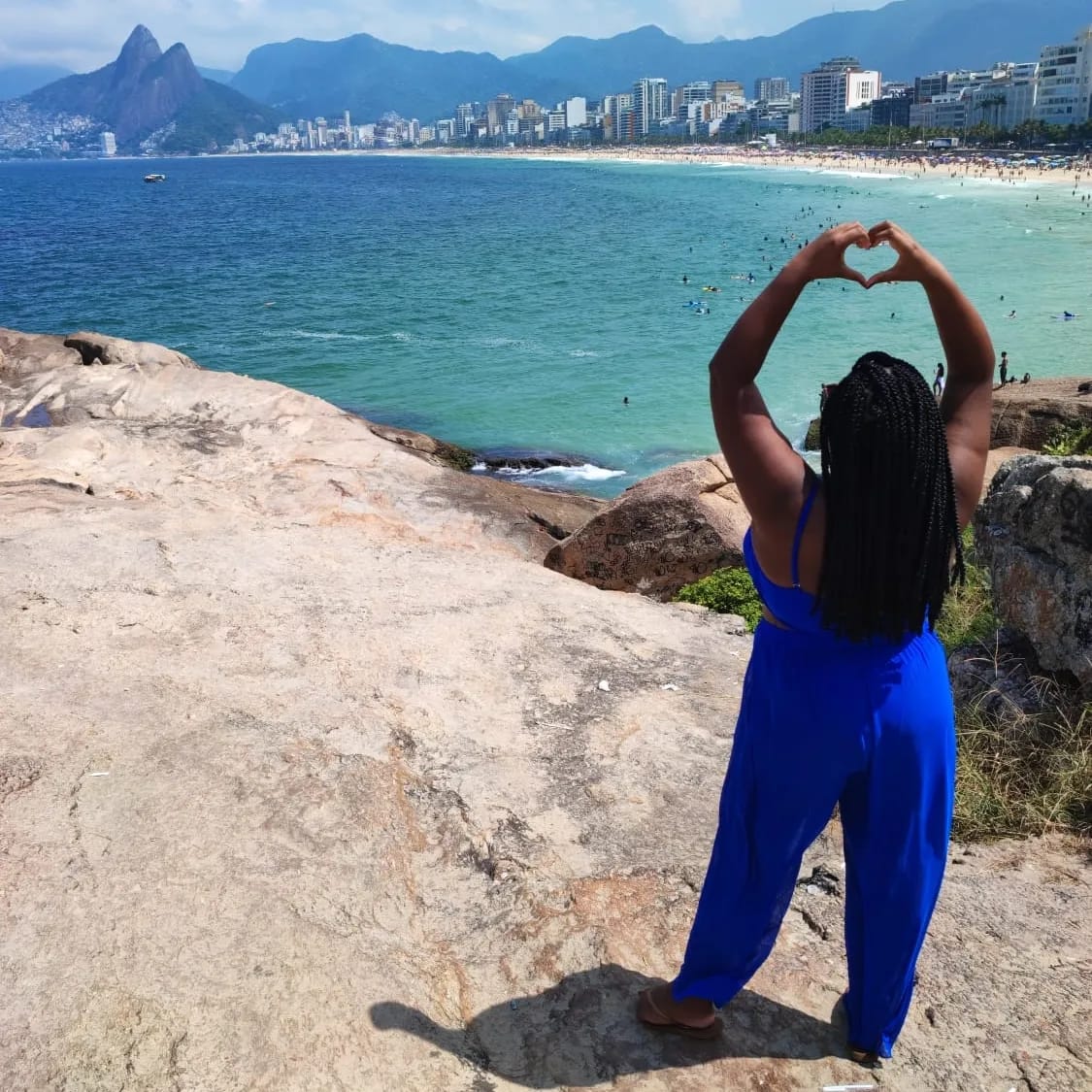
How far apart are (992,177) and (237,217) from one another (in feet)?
216

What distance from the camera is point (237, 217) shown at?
78.4 meters

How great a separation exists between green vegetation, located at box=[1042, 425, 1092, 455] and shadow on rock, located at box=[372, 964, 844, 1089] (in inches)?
302

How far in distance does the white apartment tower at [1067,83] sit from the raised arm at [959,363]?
14425 cm

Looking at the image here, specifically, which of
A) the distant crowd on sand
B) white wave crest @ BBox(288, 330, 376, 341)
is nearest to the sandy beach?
the distant crowd on sand

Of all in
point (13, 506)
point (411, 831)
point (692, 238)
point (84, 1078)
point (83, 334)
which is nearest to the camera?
point (84, 1078)

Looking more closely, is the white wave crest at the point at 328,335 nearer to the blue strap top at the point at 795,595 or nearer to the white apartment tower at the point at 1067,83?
the blue strap top at the point at 795,595

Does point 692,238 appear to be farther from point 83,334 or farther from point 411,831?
point 411,831

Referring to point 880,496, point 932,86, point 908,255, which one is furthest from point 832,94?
point 880,496

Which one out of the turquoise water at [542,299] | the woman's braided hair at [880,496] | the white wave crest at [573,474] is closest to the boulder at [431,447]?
the white wave crest at [573,474]

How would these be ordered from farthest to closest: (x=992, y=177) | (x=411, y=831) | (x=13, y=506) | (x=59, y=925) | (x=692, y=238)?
(x=992, y=177) → (x=692, y=238) → (x=13, y=506) → (x=411, y=831) → (x=59, y=925)

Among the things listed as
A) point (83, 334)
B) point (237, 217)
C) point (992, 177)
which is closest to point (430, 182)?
point (237, 217)

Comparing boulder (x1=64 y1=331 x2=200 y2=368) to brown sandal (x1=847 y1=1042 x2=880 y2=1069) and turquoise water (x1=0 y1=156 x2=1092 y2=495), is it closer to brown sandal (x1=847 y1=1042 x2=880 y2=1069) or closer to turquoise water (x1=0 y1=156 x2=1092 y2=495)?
turquoise water (x1=0 y1=156 x2=1092 y2=495)

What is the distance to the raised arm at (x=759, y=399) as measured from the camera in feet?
8.00

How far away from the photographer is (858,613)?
7.98 ft
